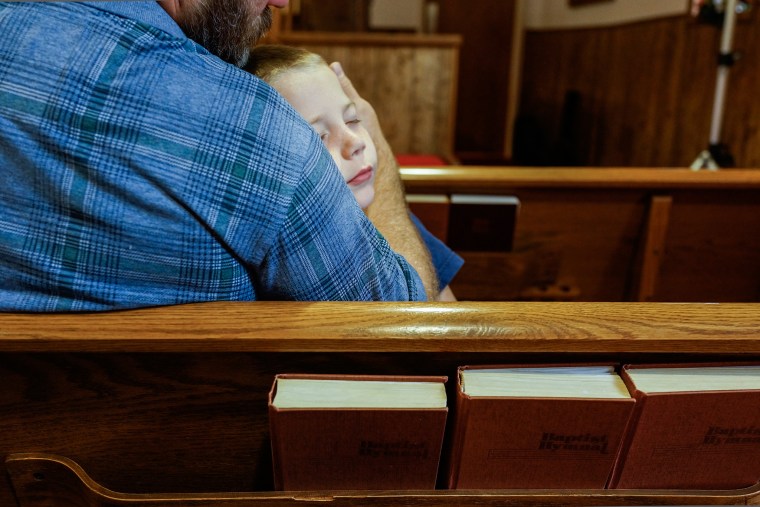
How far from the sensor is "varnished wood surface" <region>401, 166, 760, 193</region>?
173 centimetres

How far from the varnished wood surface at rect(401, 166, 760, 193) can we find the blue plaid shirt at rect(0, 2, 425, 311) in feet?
3.46

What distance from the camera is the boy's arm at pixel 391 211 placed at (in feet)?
3.92

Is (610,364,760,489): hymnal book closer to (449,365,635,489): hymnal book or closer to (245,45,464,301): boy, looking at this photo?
(449,365,635,489): hymnal book

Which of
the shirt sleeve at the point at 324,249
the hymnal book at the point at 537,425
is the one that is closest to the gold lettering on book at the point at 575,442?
the hymnal book at the point at 537,425

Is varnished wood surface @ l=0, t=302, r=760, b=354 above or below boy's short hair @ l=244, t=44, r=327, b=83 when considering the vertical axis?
below

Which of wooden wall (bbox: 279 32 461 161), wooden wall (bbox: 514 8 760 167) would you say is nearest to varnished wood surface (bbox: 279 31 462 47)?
wooden wall (bbox: 279 32 461 161)

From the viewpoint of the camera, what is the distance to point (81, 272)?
72 cm

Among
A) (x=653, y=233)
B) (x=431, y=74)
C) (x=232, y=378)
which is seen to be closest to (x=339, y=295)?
(x=232, y=378)

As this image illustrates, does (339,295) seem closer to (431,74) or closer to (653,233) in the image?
(653,233)

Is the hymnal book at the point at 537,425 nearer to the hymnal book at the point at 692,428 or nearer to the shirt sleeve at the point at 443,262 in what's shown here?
the hymnal book at the point at 692,428

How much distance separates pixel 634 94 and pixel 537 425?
462 cm

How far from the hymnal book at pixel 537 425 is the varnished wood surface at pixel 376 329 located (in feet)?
0.14

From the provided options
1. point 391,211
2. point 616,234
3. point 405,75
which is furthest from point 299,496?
point 405,75

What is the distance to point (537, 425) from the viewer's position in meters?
0.76
